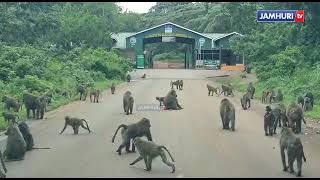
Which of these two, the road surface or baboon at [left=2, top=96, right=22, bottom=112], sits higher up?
baboon at [left=2, top=96, right=22, bottom=112]

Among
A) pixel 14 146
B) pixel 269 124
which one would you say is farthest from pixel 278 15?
pixel 14 146

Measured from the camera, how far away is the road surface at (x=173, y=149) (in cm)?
1366

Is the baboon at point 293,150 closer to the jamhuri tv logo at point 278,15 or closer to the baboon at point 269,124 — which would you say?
the baboon at point 269,124

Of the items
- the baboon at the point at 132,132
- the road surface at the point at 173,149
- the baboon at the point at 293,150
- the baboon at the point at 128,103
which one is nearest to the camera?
the baboon at the point at 293,150

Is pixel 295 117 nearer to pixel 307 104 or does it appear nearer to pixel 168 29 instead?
pixel 307 104

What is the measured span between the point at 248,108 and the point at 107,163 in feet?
52.4

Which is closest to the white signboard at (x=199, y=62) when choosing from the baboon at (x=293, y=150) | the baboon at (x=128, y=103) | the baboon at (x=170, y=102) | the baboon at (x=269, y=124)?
the baboon at (x=170, y=102)

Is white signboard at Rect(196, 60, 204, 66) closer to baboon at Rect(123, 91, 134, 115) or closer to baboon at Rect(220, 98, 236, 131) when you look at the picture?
baboon at Rect(123, 91, 134, 115)

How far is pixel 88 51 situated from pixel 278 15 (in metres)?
31.8

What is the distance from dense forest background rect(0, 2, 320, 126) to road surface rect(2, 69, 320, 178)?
7549 millimetres

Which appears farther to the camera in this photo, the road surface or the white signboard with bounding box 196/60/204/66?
the white signboard with bounding box 196/60/204/66

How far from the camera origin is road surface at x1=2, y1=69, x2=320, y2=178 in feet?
44.8

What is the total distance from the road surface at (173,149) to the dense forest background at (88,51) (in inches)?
297

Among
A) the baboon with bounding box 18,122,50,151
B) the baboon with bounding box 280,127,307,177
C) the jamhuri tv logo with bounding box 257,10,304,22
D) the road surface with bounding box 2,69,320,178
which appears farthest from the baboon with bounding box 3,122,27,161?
the jamhuri tv logo with bounding box 257,10,304,22
